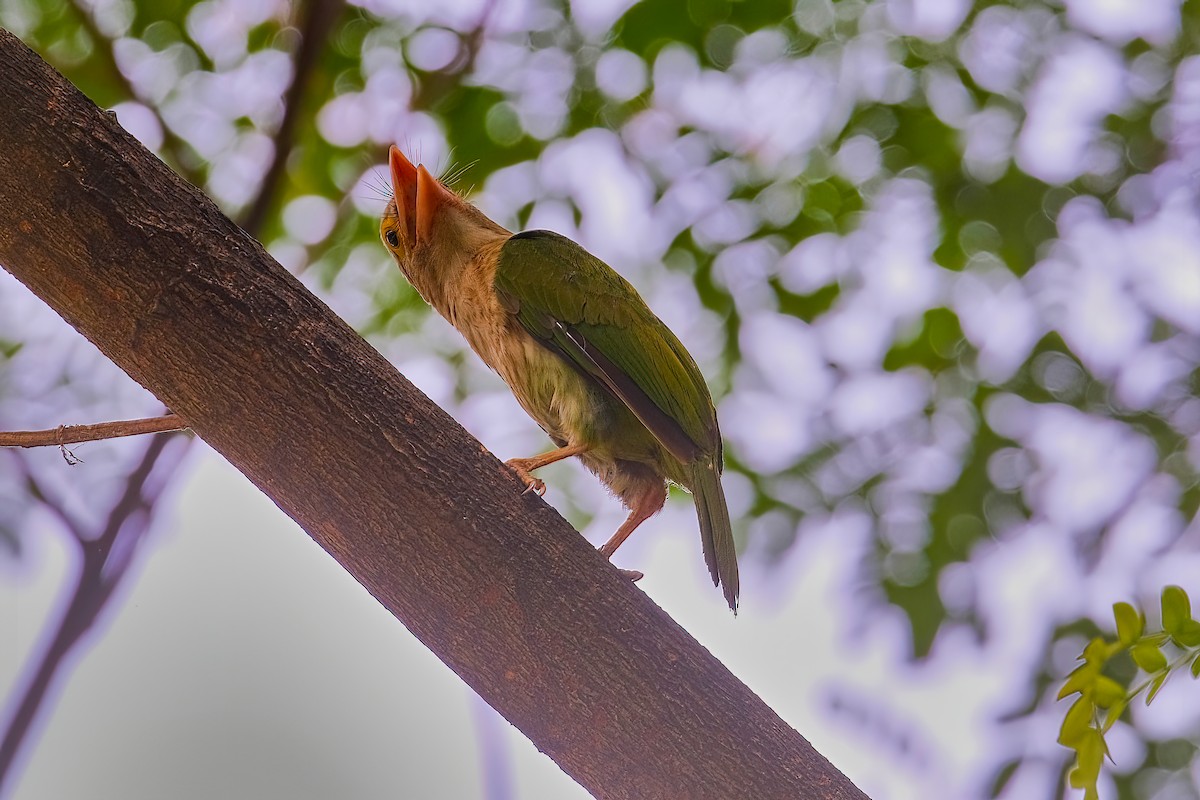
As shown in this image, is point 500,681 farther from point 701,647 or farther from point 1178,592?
point 1178,592

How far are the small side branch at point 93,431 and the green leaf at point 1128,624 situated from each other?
5.53 feet

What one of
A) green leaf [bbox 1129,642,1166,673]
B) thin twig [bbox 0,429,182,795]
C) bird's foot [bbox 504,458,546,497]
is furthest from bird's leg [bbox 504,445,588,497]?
thin twig [bbox 0,429,182,795]

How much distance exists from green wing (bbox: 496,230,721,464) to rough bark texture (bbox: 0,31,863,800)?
2.29 feet

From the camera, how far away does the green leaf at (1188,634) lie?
6.27 feet

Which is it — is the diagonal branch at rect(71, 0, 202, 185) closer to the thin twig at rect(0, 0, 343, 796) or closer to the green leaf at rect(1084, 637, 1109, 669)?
the thin twig at rect(0, 0, 343, 796)

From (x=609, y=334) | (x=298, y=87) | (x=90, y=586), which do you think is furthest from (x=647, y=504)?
(x=298, y=87)

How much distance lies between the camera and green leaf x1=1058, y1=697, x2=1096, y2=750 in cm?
197

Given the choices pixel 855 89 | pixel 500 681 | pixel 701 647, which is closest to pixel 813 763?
pixel 701 647

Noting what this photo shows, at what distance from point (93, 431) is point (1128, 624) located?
6.28ft

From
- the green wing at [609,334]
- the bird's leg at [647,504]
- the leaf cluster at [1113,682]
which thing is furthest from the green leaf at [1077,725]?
the bird's leg at [647,504]

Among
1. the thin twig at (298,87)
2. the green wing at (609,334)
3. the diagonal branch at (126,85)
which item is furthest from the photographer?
the thin twig at (298,87)

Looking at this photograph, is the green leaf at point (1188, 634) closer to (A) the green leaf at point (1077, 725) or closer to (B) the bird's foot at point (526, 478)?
(A) the green leaf at point (1077, 725)

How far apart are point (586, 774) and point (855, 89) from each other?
2.93 metres

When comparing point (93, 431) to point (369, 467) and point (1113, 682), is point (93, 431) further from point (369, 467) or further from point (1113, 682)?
point (1113, 682)
